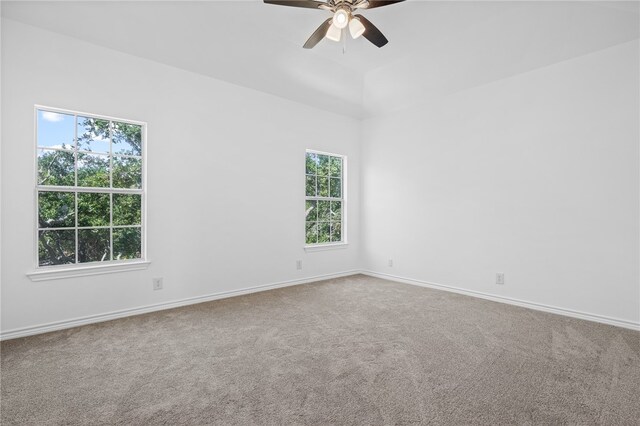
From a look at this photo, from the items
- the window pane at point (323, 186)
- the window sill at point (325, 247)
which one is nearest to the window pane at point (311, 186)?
the window pane at point (323, 186)

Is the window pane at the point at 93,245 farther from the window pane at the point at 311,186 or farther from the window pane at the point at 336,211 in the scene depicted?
the window pane at the point at 336,211

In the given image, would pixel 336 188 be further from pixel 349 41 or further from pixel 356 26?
pixel 356 26

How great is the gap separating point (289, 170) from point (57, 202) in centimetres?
275

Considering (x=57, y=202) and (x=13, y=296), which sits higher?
(x=57, y=202)

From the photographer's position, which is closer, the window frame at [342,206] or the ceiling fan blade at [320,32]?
the ceiling fan blade at [320,32]

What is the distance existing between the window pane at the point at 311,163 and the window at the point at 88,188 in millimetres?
2384

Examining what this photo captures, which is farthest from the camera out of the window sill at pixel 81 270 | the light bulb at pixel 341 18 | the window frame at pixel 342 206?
the window frame at pixel 342 206

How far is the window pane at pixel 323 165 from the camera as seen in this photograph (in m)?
5.24

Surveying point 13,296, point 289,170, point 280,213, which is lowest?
point 13,296

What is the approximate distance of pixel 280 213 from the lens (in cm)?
465

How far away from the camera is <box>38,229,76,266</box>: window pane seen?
2971 mm

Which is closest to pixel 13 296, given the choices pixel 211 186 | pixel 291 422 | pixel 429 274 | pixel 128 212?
pixel 128 212

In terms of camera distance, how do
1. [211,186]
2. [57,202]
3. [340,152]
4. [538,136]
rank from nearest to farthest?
→ [57,202] → [538,136] → [211,186] → [340,152]

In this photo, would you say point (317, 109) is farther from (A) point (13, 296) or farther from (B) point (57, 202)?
(A) point (13, 296)
